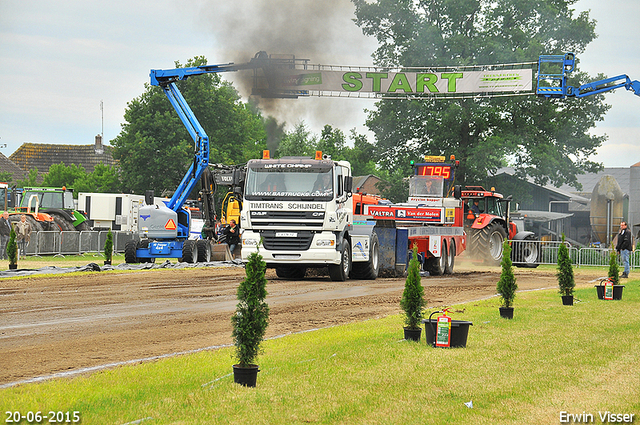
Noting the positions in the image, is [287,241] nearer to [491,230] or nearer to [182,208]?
[182,208]

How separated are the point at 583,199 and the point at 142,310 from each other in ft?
191

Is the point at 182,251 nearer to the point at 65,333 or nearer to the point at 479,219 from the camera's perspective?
the point at 479,219

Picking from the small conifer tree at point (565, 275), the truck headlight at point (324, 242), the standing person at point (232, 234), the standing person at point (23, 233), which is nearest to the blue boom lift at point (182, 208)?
the standing person at point (232, 234)

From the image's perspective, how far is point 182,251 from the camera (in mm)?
28000

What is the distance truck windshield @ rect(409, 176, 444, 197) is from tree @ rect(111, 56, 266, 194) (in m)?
31.2

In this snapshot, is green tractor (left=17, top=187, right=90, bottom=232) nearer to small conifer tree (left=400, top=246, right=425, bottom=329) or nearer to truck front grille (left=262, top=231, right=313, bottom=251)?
truck front grille (left=262, top=231, right=313, bottom=251)

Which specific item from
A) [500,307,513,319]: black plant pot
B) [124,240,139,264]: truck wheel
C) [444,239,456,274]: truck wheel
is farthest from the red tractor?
[500,307,513,319]: black plant pot

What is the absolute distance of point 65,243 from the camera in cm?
3441

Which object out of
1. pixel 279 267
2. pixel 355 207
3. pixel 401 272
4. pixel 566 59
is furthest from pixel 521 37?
pixel 279 267

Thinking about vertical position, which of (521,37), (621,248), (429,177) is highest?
(521,37)

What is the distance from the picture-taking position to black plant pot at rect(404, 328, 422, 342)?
10180mm

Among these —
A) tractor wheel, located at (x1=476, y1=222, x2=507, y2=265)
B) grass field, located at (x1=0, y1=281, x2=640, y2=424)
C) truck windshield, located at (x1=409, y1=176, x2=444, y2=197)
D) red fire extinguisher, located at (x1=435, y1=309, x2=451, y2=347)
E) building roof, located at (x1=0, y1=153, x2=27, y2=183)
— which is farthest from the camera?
building roof, located at (x1=0, y1=153, x2=27, y2=183)

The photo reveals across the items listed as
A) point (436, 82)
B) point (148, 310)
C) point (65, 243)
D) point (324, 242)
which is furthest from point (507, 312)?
point (436, 82)

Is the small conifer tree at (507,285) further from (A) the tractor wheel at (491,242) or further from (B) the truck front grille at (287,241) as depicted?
(A) the tractor wheel at (491,242)
